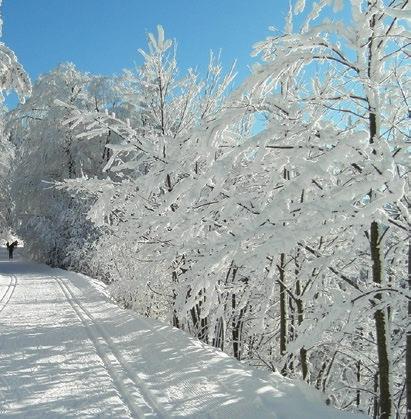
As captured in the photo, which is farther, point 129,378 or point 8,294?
point 8,294

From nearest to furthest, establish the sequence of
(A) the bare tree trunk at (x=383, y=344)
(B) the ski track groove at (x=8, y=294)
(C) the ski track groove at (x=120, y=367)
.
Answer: (A) the bare tree trunk at (x=383, y=344) → (C) the ski track groove at (x=120, y=367) → (B) the ski track groove at (x=8, y=294)

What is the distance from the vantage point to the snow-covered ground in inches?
167

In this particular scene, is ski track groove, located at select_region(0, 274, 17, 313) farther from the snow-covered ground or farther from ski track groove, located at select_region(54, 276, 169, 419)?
the snow-covered ground

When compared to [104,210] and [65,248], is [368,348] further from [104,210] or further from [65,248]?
[65,248]

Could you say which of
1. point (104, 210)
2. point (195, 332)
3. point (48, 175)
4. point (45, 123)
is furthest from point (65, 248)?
point (104, 210)

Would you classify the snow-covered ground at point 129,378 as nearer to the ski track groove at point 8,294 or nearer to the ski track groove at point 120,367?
the ski track groove at point 120,367

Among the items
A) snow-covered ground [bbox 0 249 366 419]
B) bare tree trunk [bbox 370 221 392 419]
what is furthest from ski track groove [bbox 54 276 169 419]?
bare tree trunk [bbox 370 221 392 419]

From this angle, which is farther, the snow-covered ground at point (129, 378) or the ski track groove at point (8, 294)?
the ski track groove at point (8, 294)

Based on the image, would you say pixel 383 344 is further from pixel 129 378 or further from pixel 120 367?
pixel 120 367

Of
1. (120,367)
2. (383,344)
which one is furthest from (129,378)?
(383,344)

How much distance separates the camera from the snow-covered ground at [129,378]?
4254 millimetres

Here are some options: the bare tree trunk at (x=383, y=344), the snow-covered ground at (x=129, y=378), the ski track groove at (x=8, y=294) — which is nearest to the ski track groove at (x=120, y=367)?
the snow-covered ground at (x=129, y=378)

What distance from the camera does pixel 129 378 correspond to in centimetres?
516

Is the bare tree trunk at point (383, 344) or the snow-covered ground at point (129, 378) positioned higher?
the bare tree trunk at point (383, 344)
